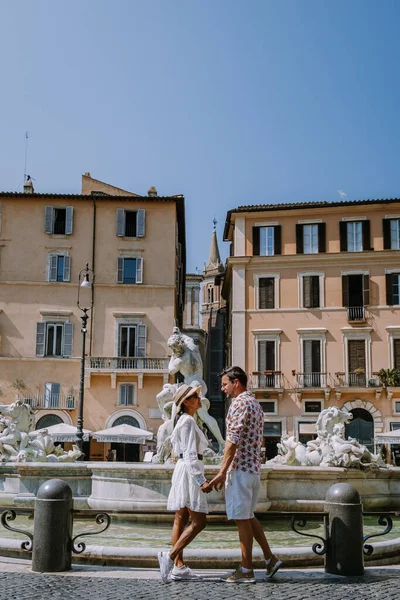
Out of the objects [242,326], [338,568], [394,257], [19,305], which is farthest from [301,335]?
[338,568]

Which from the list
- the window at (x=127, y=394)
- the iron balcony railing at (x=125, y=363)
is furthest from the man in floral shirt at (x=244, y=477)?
the window at (x=127, y=394)

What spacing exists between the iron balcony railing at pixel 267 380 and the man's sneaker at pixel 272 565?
33878 millimetres

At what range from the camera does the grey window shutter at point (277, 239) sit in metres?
42.4

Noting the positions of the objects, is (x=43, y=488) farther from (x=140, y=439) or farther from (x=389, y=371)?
(x=389, y=371)

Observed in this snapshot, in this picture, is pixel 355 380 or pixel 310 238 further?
pixel 310 238

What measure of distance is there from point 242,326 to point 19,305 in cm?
1207

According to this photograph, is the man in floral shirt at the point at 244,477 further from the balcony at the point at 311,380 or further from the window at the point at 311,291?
the window at the point at 311,291

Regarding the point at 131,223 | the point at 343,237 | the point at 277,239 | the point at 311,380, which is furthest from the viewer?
the point at 277,239

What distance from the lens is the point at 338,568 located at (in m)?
6.68

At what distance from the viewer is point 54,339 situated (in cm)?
3991

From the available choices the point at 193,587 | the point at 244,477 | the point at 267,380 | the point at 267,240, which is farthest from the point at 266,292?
the point at 193,587

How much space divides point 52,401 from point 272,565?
33.7 m

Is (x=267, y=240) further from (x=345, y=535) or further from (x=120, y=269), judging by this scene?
(x=345, y=535)

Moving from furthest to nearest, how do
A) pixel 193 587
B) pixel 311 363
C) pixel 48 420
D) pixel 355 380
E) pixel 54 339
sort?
pixel 311 363
pixel 54 339
pixel 355 380
pixel 48 420
pixel 193 587
